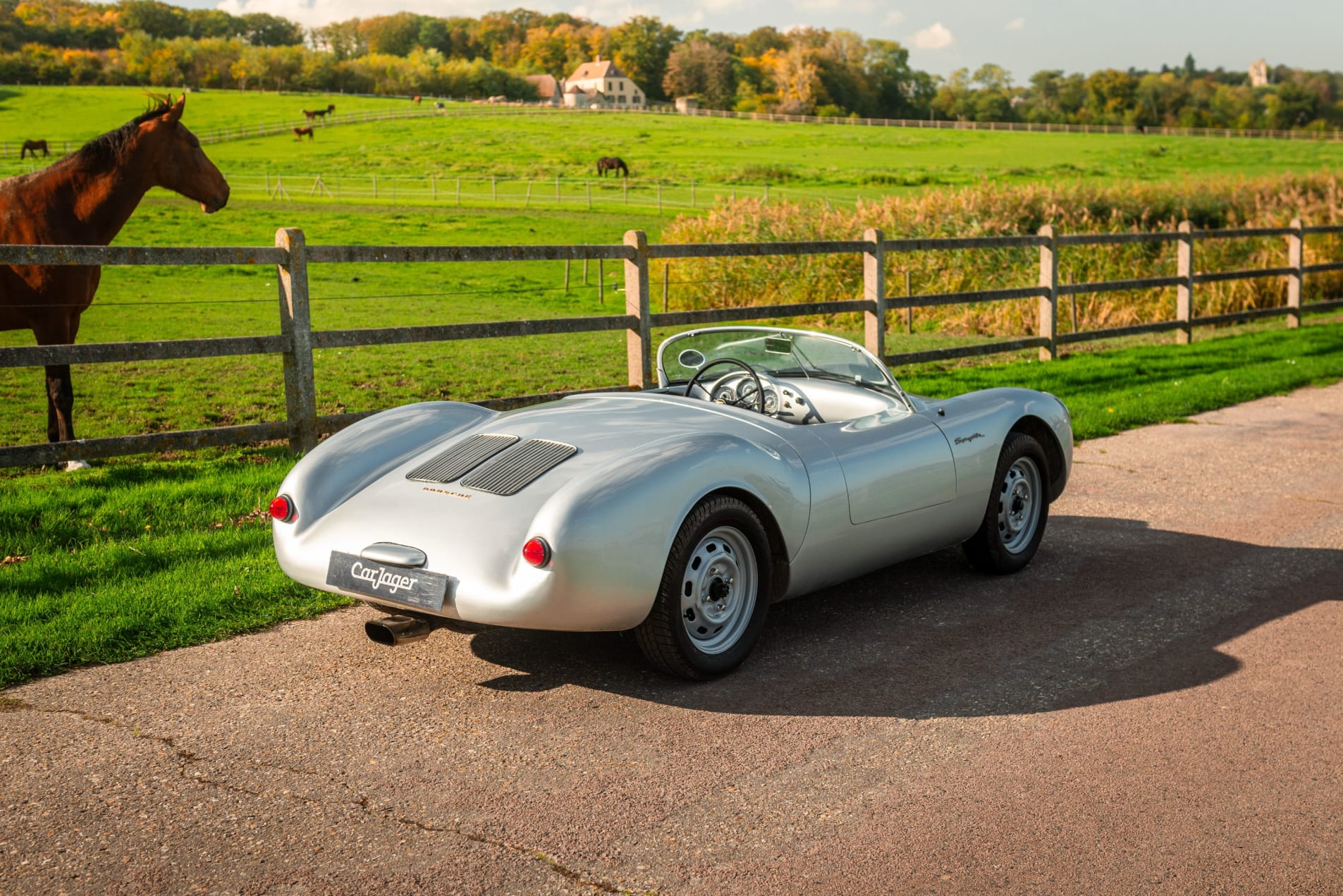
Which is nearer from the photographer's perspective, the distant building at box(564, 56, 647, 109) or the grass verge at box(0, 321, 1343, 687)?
the grass verge at box(0, 321, 1343, 687)

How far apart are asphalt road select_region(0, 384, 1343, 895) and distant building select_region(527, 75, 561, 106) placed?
92.6 metres

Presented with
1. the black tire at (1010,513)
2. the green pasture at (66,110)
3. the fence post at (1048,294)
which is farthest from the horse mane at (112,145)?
the green pasture at (66,110)

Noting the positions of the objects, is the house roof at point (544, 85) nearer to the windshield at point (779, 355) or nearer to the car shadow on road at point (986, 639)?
the windshield at point (779, 355)

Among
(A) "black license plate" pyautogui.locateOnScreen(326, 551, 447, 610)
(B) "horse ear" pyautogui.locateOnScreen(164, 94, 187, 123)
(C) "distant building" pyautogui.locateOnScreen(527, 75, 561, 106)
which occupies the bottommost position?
(A) "black license plate" pyautogui.locateOnScreen(326, 551, 447, 610)

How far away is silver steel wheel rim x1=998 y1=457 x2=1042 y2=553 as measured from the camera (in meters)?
5.90

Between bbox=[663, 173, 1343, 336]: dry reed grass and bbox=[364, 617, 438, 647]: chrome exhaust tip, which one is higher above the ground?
bbox=[663, 173, 1343, 336]: dry reed grass

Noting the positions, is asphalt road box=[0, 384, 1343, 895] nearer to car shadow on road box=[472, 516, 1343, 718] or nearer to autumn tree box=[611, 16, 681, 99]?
car shadow on road box=[472, 516, 1343, 718]

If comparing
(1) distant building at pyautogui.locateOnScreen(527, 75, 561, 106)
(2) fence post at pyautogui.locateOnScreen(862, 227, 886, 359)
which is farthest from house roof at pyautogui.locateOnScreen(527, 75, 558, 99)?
(2) fence post at pyautogui.locateOnScreen(862, 227, 886, 359)

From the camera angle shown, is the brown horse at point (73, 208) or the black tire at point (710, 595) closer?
the black tire at point (710, 595)

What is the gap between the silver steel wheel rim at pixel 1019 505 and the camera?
590cm

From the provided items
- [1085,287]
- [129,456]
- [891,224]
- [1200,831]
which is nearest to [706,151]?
[891,224]

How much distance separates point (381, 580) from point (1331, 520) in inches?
214

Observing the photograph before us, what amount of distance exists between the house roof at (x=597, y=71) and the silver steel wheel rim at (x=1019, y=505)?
134847 mm

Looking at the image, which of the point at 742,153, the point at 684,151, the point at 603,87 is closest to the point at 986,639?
the point at 684,151
